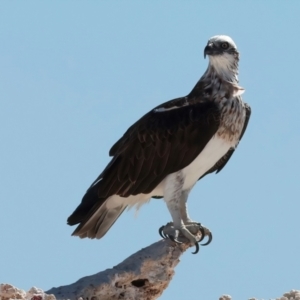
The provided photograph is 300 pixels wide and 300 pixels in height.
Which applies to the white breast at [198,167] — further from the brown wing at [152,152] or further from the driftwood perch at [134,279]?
A: the driftwood perch at [134,279]

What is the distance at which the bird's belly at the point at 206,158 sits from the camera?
12594 mm

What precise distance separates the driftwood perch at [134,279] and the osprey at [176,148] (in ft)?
3.73

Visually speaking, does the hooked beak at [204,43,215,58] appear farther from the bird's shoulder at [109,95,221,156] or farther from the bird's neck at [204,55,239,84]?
the bird's shoulder at [109,95,221,156]

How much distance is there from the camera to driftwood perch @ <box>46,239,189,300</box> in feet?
35.2

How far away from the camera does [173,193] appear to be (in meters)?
12.5

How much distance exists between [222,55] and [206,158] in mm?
1271

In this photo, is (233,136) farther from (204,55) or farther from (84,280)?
(84,280)

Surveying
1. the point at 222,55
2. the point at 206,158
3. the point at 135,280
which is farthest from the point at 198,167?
the point at 135,280

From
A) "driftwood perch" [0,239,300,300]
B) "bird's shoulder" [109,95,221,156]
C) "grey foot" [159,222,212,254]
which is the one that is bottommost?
"driftwood perch" [0,239,300,300]

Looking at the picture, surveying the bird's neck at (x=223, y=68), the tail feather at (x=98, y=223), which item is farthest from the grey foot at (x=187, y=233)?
the bird's neck at (x=223, y=68)

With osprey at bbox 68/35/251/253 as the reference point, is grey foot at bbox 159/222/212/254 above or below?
below

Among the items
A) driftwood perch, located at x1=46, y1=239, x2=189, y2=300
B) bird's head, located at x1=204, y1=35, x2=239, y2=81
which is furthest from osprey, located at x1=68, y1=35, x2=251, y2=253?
driftwood perch, located at x1=46, y1=239, x2=189, y2=300

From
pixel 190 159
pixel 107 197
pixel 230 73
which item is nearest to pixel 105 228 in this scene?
pixel 107 197

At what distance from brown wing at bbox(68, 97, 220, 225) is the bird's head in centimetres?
44
